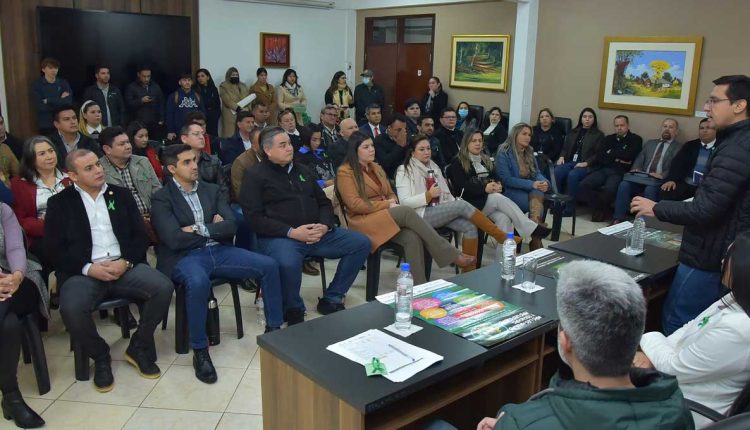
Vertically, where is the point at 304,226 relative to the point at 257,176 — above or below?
below

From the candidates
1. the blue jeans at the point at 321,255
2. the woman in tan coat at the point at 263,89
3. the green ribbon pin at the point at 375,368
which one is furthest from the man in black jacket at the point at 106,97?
the green ribbon pin at the point at 375,368

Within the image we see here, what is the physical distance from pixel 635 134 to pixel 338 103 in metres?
4.73

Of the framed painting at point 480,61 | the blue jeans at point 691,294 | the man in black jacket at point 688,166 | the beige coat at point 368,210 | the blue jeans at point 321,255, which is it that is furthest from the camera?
the framed painting at point 480,61

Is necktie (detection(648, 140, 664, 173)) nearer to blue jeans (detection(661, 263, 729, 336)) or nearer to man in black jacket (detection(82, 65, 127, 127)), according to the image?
blue jeans (detection(661, 263, 729, 336))

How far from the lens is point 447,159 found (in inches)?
250

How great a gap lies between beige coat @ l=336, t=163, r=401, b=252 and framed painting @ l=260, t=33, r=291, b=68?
6.55m

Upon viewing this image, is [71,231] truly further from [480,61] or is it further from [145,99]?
[480,61]

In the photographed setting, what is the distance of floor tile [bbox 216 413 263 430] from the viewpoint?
111 inches

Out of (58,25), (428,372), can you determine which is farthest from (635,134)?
(58,25)

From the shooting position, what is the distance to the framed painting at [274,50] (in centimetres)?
1027

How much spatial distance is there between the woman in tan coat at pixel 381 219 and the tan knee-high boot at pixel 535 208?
4.27ft

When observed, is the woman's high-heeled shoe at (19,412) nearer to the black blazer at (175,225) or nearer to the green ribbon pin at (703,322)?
the black blazer at (175,225)

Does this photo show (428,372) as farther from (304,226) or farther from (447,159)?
(447,159)

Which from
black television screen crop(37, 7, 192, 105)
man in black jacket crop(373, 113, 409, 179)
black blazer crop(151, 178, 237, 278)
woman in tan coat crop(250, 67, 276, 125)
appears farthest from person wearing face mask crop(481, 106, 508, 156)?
black blazer crop(151, 178, 237, 278)
